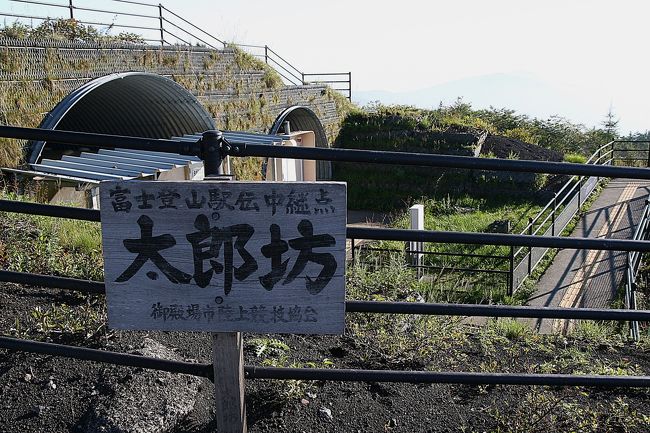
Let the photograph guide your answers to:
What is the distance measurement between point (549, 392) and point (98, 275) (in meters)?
3.53


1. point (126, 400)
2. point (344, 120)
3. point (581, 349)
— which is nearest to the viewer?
point (126, 400)

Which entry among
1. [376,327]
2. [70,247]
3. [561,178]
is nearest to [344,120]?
[561,178]

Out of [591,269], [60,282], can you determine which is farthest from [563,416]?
[591,269]

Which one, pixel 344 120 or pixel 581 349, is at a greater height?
pixel 344 120

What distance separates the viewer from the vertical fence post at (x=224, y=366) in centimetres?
255

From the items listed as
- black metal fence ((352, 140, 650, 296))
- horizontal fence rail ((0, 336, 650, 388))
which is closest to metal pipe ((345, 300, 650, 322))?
horizontal fence rail ((0, 336, 650, 388))

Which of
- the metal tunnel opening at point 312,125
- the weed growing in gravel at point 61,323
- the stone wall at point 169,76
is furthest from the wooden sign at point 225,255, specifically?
the metal tunnel opening at point 312,125

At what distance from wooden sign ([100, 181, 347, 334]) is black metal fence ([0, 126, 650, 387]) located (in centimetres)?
24

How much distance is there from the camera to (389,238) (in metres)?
2.73

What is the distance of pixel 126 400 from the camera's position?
9.97 ft

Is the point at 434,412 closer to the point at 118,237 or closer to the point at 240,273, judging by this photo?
the point at 240,273

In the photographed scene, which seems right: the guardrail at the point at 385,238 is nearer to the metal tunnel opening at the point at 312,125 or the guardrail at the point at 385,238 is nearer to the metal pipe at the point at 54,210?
the metal pipe at the point at 54,210

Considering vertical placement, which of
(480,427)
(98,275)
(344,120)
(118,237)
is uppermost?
(344,120)

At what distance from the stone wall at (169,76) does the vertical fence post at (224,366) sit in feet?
27.8
